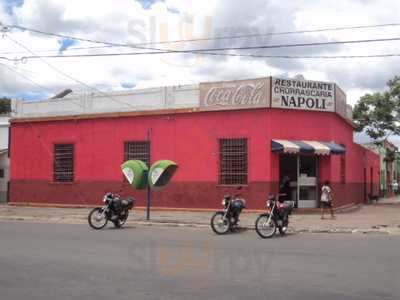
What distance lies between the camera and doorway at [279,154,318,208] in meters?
24.8

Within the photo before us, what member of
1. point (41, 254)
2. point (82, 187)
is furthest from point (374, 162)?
point (41, 254)

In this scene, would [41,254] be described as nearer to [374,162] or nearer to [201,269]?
[201,269]

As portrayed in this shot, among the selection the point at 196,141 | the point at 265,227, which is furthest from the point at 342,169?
the point at 265,227

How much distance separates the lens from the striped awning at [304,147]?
23.2 meters

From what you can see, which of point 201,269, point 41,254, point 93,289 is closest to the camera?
point 93,289

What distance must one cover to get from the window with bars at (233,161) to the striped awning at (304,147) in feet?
4.74

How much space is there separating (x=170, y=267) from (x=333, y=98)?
55.3 ft

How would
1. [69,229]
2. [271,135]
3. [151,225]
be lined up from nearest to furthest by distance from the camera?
[69,229]
[151,225]
[271,135]

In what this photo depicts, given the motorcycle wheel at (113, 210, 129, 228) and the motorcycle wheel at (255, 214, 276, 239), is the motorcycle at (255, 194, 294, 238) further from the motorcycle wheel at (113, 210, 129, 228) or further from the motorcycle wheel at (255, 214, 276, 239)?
the motorcycle wheel at (113, 210, 129, 228)

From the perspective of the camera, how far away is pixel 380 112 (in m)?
33.3

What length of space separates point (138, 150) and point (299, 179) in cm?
727

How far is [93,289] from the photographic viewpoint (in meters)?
8.41

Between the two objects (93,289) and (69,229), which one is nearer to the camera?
(93,289)

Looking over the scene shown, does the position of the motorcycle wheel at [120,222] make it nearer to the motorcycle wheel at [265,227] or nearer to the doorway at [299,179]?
the motorcycle wheel at [265,227]
